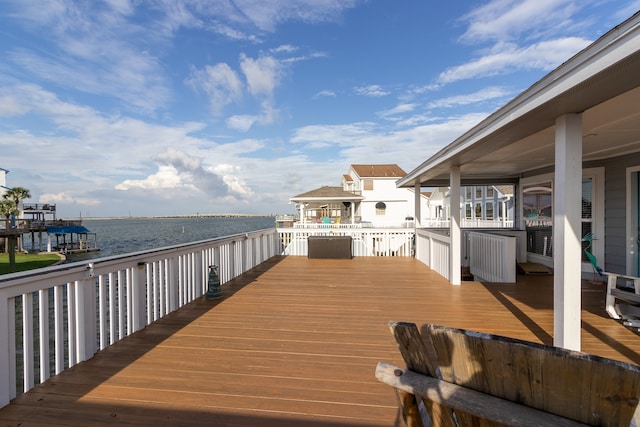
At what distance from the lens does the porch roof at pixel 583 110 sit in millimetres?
1573

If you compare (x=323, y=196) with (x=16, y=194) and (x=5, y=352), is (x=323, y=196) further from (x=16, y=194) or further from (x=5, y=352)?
(x=16, y=194)

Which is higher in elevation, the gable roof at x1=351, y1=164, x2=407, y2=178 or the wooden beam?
the gable roof at x1=351, y1=164, x2=407, y2=178

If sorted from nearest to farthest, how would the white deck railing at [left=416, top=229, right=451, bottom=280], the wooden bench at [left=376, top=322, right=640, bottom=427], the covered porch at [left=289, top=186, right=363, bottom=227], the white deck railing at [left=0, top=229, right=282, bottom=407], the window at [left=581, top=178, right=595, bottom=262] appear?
the wooden bench at [left=376, top=322, right=640, bottom=427] < the white deck railing at [left=0, top=229, right=282, bottom=407] < the window at [left=581, top=178, right=595, bottom=262] < the white deck railing at [left=416, top=229, right=451, bottom=280] < the covered porch at [left=289, top=186, right=363, bottom=227]

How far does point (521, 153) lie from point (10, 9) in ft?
28.5

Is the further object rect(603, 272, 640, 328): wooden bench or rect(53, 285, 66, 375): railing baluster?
rect(603, 272, 640, 328): wooden bench

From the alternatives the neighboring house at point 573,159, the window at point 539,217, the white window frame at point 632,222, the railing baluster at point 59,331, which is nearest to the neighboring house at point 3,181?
the railing baluster at point 59,331

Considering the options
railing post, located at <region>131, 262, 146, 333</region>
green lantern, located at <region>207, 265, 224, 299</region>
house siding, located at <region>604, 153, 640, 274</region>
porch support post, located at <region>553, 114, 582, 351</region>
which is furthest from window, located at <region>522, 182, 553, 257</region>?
railing post, located at <region>131, 262, 146, 333</region>

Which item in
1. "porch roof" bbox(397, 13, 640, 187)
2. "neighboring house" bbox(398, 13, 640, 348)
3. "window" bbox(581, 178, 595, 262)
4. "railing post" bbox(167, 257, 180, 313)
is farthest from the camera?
"window" bbox(581, 178, 595, 262)

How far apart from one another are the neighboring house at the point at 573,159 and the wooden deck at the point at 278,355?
786 mm

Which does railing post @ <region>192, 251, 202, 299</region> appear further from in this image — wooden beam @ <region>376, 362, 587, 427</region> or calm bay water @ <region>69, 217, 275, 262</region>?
calm bay water @ <region>69, 217, 275, 262</region>

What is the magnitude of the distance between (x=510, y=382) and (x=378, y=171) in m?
25.0

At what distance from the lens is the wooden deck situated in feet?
6.11

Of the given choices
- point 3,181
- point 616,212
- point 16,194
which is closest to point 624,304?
point 616,212

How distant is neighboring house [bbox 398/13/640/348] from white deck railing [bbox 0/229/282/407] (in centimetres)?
359
